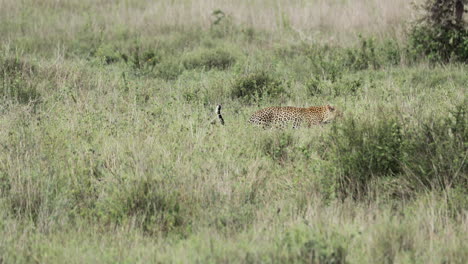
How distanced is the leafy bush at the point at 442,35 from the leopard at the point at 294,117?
10.7 ft

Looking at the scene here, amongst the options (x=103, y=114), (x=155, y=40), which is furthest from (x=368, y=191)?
(x=155, y=40)

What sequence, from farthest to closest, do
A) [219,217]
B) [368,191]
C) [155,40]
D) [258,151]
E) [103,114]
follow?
[155,40]
[103,114]
[258,151]
[368,191]
[219,217]

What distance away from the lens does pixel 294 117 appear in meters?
6.64

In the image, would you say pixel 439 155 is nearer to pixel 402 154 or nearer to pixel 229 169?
pixel 402 154

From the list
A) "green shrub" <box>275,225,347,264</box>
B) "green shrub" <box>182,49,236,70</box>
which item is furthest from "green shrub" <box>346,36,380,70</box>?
"green shrub" <box>275,225,347,264</box>

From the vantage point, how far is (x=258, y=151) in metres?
5.34

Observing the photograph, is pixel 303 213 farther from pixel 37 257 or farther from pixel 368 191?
pixel 37 257

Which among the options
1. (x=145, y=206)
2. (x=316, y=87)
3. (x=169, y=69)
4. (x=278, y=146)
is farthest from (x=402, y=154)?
(x=169, y=69)

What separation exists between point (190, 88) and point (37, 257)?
4662 mm

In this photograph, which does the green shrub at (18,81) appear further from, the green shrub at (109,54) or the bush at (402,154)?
the bush at (402,154)

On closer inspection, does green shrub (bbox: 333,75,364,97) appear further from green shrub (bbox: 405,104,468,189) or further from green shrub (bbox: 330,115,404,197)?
green shrub (bbox: 405,104,468,189)

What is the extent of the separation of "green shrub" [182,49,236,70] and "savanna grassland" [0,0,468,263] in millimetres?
898

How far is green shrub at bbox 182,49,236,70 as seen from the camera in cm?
1013

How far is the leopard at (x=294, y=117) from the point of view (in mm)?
6504
